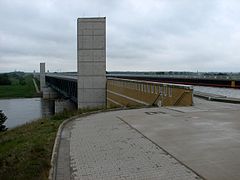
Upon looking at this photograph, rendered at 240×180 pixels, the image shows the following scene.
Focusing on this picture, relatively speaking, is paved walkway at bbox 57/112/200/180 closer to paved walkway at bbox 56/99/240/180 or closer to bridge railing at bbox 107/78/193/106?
paved walkway at bbox 56/99/240/180

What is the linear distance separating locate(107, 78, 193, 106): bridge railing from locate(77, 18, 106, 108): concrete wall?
5.80ft

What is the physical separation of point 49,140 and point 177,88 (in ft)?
35.6

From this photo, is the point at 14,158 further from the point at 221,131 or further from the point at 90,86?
the point at 90,86

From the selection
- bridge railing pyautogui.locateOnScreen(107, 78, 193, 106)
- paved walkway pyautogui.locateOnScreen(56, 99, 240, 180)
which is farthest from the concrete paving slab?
bridge railing pyautogui.locateOnScreen(107, 78, 193, 106)

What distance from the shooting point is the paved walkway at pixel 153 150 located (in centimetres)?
656

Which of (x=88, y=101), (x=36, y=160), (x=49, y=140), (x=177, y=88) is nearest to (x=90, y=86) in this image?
(x=88, y=101)

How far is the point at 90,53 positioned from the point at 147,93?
1474cm

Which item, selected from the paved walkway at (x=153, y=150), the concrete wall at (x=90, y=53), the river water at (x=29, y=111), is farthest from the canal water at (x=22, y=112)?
the paved walkway at (x=153, y=150)

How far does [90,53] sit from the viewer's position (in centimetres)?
3834

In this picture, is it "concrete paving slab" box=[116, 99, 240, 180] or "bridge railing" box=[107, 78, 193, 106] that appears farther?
"bridge railing" box=[107, 78, 193, 106]

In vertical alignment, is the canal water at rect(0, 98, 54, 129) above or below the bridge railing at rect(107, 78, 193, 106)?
below

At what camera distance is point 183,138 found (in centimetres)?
945

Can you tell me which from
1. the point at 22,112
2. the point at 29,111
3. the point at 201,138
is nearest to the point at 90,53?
the point at 22,112

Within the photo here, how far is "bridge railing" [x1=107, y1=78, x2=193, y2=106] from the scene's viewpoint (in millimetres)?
19373
